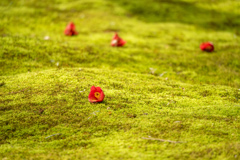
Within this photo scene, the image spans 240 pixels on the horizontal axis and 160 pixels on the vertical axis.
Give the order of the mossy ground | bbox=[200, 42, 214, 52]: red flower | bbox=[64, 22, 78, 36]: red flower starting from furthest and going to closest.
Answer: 1. bbox=[64, 22, 78, 36]: red flower
2. bbox=[200, 42, 214, 52]: red flower
3. the mossy ground

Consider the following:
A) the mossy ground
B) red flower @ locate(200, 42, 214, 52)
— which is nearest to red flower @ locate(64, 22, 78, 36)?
the mossy ground

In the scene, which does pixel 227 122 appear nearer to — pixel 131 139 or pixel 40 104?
pixel 131 139

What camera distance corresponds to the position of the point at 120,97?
3.80 m

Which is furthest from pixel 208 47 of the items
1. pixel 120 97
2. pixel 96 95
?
pixel 96 95

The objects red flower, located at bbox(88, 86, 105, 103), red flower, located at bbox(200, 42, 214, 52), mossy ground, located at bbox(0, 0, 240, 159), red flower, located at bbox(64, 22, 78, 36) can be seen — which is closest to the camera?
mossy ground, located at bbox(0, 0, 240, 159)

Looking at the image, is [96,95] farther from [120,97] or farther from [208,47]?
[208,47]

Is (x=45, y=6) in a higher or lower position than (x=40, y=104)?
higher

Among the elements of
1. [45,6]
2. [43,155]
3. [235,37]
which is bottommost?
[43,155]

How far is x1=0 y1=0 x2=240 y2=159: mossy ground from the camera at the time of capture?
2.70 meters

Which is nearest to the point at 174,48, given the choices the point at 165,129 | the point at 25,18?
the point at 165,129

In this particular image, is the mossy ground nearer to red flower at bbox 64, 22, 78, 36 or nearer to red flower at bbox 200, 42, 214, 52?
red flower at bbox 200, 42, 214, 52

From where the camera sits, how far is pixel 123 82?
442 cm

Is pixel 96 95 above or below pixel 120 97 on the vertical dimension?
above

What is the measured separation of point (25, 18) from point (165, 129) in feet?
28.9
